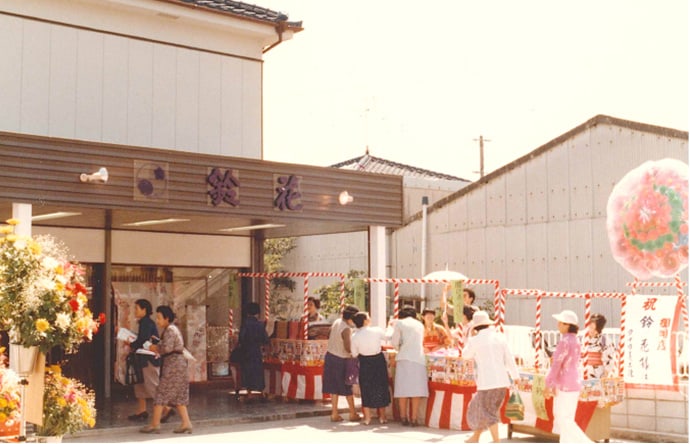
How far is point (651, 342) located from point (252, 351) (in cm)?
664

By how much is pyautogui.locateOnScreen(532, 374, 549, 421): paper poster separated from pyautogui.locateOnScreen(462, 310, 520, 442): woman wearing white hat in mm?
635

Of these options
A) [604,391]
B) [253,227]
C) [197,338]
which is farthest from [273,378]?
[604,391]

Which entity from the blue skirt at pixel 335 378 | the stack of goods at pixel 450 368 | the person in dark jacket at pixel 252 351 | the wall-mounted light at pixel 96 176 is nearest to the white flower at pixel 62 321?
the wall-mounted light at pixel 96 176

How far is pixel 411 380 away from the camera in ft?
43.3

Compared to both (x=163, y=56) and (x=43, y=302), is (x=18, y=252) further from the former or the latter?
(x=163, y=56)

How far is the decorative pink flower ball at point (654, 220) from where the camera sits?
37.0 ft

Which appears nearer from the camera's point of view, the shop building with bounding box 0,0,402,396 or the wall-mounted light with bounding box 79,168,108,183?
the wall-mounted light with bounding box 79,168,108,183

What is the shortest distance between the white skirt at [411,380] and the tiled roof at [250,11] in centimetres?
768

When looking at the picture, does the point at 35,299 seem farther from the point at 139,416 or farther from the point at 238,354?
the point at 238,354

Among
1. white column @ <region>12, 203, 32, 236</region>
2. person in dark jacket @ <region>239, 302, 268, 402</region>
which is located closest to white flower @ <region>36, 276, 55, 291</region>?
white column @ <region>12, 203, 32, 236</region>

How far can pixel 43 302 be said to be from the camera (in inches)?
362

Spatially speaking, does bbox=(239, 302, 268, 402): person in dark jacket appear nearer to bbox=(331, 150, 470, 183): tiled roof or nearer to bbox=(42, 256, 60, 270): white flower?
bbox=(42, 256, 60, 270): white flower

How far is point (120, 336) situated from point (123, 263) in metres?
3.20

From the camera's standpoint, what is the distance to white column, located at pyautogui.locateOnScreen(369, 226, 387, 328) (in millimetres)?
15859
